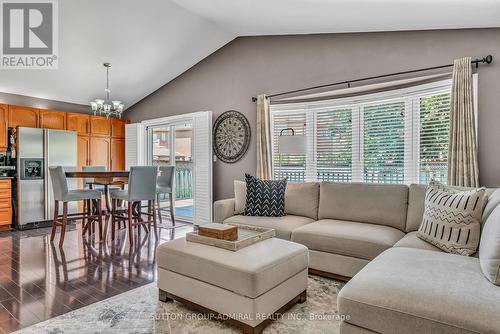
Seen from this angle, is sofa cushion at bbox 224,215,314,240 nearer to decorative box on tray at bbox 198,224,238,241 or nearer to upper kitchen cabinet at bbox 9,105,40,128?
decorative box on tray at bbox 198,224,238,241

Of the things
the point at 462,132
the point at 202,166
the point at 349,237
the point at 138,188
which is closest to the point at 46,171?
the point at 138,188

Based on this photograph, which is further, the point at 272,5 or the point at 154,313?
the point at 272,5

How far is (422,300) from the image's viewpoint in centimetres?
146

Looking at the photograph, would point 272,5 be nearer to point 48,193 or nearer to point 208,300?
point 208,300

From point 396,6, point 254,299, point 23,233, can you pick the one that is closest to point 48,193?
point 23,233

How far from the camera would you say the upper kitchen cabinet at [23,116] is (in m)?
5.32

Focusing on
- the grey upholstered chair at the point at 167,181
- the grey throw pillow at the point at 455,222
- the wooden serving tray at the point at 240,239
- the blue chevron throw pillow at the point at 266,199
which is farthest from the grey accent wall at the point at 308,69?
the wooden serving tray at the point at 240,239

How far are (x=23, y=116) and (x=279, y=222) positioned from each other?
16.8 feet

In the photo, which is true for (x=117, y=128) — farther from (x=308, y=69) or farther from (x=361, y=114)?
(x=361, y=114)

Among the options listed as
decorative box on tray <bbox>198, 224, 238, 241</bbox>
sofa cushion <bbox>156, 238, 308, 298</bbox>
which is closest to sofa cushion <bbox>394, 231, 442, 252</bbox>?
sofa cushion <bbox>156, 238, 308, 298</bbox>

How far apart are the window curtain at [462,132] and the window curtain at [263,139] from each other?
7.47 feet

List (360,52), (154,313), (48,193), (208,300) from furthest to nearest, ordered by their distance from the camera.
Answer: (48,193)
(360,52)
(154,313)
(208,300)

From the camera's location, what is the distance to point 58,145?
18.5 feet

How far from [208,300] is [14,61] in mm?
4989
